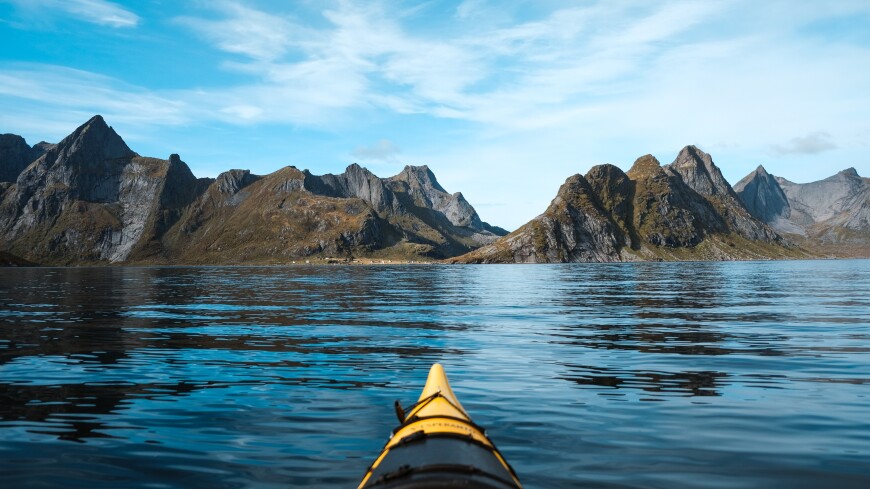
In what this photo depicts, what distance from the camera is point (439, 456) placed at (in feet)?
24.6

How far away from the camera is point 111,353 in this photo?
26.9 metres

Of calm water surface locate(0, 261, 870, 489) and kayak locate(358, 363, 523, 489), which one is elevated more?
kayak locate(358, 363, 523, 489)

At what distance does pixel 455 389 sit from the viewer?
19.4 m

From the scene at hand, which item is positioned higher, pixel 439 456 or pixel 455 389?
pixel 439 456

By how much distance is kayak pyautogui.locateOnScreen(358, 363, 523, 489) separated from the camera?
6.72 metres

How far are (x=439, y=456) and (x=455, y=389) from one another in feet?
39.7

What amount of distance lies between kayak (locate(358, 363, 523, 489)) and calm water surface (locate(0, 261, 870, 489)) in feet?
8.90

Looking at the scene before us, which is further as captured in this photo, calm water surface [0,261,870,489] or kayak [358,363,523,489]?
calm water surface [0,261,870,489]

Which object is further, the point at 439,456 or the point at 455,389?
the point at 455,389

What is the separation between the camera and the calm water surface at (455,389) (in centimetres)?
1182

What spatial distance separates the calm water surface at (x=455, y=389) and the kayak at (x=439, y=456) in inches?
107

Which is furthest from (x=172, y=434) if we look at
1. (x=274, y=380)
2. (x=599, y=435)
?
(x=599, y=435)

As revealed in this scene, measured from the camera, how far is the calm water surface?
38.8 ft

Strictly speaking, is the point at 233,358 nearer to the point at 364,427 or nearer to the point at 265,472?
the point at 364,427
